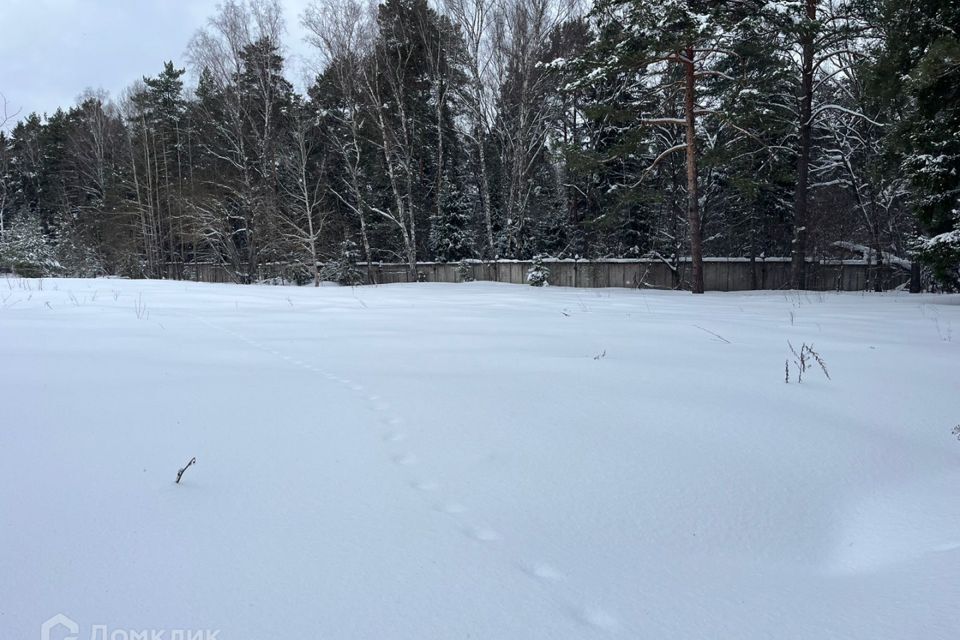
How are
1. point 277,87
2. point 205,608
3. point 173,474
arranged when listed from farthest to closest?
point 277,87 < point 173,474 < point 205,608

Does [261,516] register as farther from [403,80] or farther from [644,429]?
[403,80]

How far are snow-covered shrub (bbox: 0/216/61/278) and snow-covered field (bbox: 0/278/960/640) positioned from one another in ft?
82.2

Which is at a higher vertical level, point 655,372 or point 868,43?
point 868,43

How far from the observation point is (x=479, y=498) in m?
1.86

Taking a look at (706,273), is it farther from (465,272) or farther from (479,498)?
(479,498)

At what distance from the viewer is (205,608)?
1259 millimetres

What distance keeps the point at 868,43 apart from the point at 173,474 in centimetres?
1777

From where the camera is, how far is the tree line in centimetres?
1201

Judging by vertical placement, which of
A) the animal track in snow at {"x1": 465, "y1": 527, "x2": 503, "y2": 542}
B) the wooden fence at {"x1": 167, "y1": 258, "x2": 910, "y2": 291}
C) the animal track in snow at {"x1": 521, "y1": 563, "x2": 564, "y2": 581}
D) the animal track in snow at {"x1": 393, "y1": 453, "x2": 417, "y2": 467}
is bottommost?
the animal track in snow at {"x1": 521, "y1": 563, "x2": 564, "y2": 581}

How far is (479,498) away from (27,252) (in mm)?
31824

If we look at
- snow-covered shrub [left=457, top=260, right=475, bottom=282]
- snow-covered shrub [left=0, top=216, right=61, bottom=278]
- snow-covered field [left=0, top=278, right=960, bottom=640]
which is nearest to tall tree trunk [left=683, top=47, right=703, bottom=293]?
snow-covered shrub [left=457, top=260, right=475, bottom=282]

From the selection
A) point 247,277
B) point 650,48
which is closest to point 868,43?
point 650,48

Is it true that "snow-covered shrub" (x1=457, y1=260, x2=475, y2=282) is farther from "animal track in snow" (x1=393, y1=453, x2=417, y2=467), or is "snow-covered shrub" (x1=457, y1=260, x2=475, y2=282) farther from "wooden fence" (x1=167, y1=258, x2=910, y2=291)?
"animal track in snow" (x1=393, y1=453, x2=417, y2=467)

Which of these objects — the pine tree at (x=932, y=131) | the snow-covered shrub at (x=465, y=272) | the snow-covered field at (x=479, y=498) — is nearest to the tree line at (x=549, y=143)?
the pine tree at (x=932, y=131)
